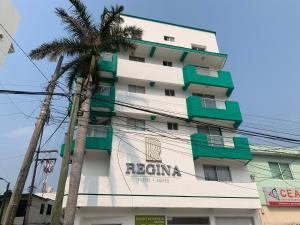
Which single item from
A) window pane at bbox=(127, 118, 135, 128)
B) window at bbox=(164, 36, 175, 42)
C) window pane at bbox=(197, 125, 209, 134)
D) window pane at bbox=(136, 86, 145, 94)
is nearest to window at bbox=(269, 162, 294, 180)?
window pane at bbox=(197, 125, 209, 134)

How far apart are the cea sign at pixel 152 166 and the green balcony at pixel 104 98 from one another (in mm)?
3571

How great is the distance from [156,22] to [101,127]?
13315 millimetres

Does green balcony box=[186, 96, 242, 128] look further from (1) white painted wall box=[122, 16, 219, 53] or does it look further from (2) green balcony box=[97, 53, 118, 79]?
(1) white painted wall box=[122, 16, 219, 53]

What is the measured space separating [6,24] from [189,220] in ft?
48.1

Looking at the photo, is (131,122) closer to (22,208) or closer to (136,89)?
(136,89)

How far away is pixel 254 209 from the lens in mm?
17938

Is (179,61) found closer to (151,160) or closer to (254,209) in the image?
(151,160)

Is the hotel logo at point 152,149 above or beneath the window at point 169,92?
beneath

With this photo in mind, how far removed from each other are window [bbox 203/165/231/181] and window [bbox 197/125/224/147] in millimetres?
1799

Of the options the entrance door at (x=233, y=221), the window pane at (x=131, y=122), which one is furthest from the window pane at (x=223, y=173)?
the window pane at (x=131, y=122)

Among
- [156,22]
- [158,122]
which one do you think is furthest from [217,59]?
[158,122]

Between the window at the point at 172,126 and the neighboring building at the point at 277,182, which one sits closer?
the neighboring building at the point at 277,182

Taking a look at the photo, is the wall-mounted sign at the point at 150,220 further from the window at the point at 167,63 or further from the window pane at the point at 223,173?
the window at the point at 167,63

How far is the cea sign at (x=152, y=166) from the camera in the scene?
17016 millimetres
